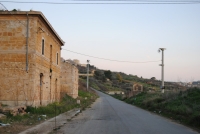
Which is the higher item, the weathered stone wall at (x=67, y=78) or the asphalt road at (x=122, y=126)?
the weathered stone wall at (x=67, y=78)

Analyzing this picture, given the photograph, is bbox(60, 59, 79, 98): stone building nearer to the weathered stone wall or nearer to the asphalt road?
the weathered stone wall

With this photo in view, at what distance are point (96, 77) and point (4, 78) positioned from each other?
126m

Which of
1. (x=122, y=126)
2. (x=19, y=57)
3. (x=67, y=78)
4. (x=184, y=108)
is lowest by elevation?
(x=122, y=126)

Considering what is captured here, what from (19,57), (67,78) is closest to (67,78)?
(67,78)

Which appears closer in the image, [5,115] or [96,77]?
[5,115]

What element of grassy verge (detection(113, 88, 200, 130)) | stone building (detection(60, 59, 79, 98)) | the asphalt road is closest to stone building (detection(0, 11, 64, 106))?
the asphalt road

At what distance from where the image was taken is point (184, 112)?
17297 millimetres

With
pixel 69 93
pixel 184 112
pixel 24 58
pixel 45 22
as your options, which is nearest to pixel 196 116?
pixel 184 112

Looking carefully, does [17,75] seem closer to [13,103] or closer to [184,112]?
[13,103]

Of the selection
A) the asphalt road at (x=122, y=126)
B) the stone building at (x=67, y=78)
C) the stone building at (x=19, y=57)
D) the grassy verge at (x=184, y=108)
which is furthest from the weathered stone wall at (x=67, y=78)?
the asphalt road at (x=122, y=126)

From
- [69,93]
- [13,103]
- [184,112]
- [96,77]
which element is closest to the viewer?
[184,112]

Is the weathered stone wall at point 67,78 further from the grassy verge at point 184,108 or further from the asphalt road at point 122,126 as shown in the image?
the asphalt road at point 122,126

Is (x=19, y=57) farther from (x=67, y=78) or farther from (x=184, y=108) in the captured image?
(x=67, y=78)

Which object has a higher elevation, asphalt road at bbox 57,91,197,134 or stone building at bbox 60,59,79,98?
stone building at bbox 60,59,79,98
